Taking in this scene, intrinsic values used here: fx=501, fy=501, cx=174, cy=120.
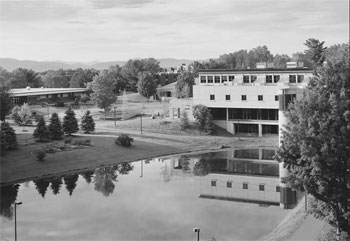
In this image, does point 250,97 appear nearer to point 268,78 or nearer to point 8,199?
point 268,78

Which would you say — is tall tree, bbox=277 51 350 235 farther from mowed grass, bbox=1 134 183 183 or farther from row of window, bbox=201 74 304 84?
row of window, bbox=201 74 304 84

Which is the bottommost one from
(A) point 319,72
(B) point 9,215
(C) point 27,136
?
(B) point 9,215

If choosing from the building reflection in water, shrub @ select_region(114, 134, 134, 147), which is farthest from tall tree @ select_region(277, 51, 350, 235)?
shrub @ select_region(114, 134, 134, 147)

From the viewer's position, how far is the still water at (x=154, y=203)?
89.8 feet

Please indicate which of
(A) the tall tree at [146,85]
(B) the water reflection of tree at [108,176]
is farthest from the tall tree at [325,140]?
(A) the tall tree at [146,85]

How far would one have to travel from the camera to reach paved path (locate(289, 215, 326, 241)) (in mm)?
23266

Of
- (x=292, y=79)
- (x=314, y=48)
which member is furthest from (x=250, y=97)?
(x=314, y=48)

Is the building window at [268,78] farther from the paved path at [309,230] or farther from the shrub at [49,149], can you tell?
the paved path at [309,230]

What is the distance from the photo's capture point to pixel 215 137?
61094 mm

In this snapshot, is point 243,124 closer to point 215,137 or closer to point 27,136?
point 215,137

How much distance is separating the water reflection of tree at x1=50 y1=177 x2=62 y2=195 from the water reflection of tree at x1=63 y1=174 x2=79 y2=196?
49 cm

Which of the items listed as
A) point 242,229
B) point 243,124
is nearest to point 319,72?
point 242,229

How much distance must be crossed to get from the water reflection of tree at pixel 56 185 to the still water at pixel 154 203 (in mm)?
53

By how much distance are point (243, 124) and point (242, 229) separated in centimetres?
3794
